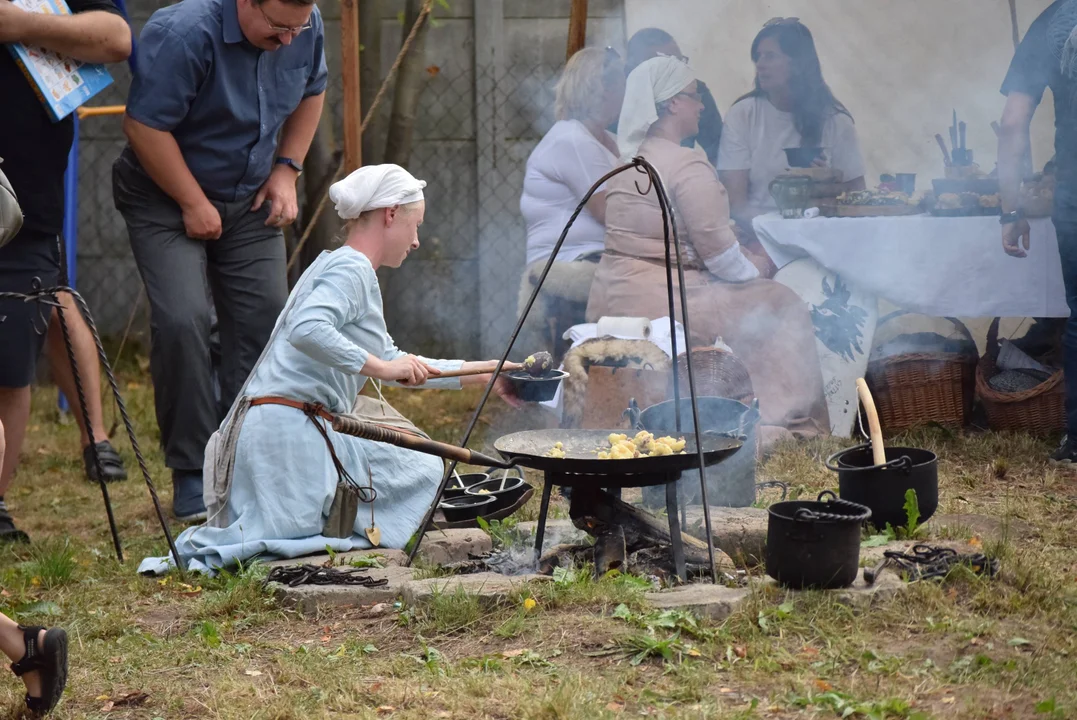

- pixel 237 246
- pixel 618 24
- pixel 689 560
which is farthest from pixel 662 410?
pixel 618 24

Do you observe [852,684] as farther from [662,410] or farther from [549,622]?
[662,410]

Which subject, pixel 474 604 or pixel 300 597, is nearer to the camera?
pixel 474 604

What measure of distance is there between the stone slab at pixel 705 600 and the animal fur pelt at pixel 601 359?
7.46ft

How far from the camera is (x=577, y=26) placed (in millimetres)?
6992

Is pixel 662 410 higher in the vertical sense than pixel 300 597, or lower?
higher

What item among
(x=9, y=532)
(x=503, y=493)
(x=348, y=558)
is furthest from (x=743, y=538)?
(x=9, y=532)

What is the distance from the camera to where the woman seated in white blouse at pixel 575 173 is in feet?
22.3

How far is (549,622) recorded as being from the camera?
11.7ft

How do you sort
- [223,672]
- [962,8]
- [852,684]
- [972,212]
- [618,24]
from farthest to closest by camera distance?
[618,24]
[962,8]
[972,212]
[223,672]
[852,684]

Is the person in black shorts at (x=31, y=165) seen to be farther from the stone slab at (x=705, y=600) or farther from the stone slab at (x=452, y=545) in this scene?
the stone slab at (x=705, y=600)

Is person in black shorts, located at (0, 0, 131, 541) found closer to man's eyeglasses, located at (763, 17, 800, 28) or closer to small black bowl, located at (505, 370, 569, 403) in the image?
small black bowl, located at (505, 370, 569, 403)

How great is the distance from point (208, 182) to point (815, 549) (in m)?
2.94

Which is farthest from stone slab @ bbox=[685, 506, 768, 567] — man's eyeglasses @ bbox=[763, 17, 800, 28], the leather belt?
man's eyeglasses @ bbox=[763, 17, 800, 28]

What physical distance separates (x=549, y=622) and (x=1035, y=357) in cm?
412
